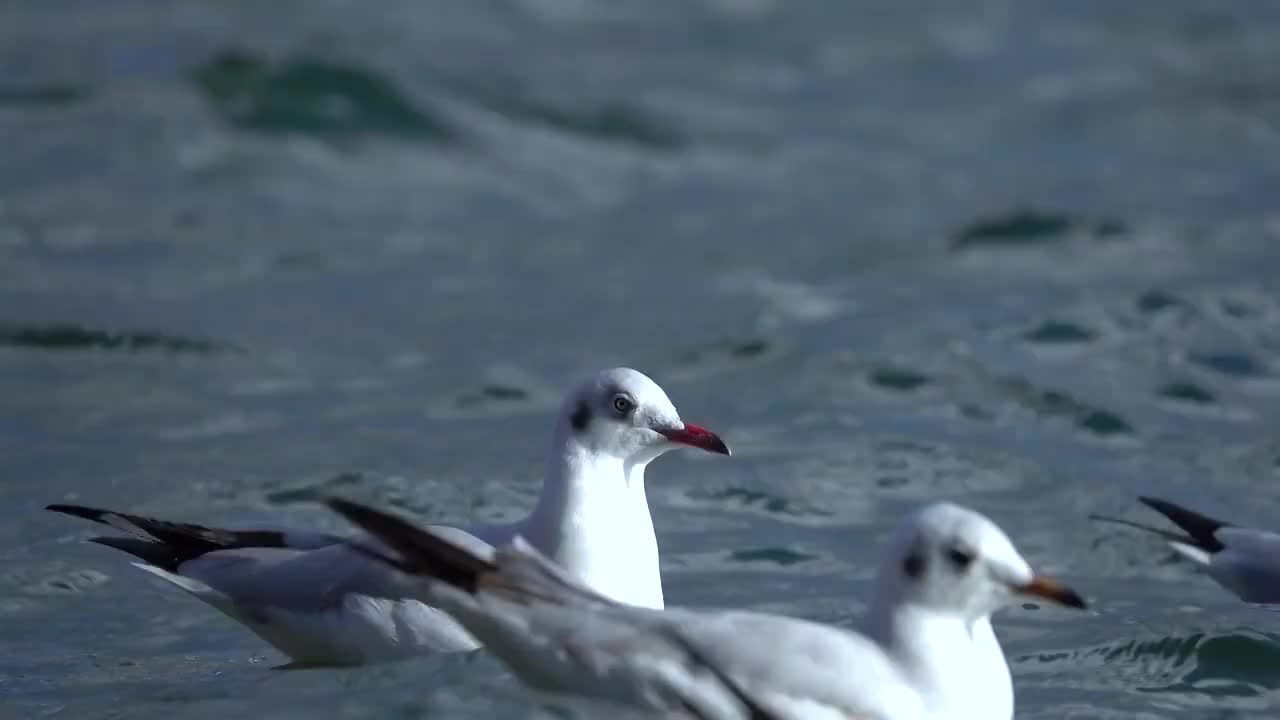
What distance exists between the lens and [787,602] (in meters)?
8.72

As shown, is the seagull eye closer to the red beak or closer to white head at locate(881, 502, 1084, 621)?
the red beak

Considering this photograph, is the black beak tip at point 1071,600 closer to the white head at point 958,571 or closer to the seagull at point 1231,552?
the white head at point 958,571

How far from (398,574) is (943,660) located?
1.69m

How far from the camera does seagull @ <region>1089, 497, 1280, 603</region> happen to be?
27.4ft

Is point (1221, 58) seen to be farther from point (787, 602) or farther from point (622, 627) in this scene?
point (622, 627)

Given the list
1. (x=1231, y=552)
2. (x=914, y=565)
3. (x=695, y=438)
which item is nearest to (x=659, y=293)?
(x=1231, y=552)

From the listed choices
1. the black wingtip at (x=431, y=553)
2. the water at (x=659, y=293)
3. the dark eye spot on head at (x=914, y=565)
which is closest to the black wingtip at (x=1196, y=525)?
the water at (x=659, y=293)

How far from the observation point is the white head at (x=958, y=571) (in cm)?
624

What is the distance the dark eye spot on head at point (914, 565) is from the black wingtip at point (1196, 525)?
2.75m

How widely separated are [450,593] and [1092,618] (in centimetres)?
324

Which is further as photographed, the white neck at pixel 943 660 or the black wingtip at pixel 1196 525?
the black wingtip at pixel 1196 525

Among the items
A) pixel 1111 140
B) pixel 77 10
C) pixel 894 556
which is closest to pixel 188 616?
pixel 894 556

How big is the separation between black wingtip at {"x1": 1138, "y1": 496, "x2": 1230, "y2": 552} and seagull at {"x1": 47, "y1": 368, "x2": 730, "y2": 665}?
2235 mm

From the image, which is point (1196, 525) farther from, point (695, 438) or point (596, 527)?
point (596, 527)
